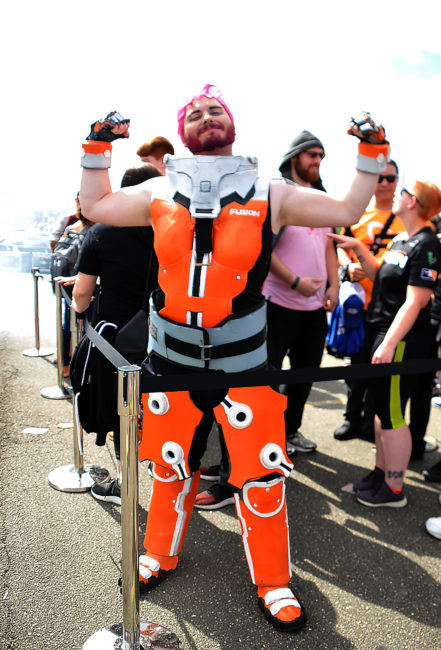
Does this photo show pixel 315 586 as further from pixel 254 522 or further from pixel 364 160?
pixel 364 160

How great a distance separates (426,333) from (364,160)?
1.25 meters

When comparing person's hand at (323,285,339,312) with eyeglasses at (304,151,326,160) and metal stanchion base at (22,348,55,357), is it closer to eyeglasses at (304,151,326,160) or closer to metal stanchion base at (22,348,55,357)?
eyeglasses at (304,151,326,160)

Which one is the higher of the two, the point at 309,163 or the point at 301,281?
the point at 309,163

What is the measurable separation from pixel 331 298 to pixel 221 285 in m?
1.72

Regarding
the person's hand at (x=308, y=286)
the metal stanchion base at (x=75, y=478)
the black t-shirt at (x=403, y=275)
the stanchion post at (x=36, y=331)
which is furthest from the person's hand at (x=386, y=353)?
the stanchion post at (x=36, y=331)

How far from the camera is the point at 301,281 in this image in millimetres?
3045

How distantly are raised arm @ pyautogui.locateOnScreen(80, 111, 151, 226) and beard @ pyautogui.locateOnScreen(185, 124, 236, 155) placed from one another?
0.82ft

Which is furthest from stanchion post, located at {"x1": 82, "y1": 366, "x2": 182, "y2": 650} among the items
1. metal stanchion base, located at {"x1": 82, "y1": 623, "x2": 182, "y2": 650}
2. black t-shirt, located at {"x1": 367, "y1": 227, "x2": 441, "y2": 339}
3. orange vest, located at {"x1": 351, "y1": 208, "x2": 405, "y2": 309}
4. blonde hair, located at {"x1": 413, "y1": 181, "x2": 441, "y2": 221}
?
orange vest, located at {"x1": 351, "y1": 208, "x2": 405, "y2": 309}

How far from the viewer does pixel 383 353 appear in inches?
102

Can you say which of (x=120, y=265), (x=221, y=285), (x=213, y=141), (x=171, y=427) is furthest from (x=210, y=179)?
(x=171, y=427)

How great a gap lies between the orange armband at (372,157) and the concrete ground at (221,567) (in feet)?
5.73

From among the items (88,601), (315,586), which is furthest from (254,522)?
(88,601)

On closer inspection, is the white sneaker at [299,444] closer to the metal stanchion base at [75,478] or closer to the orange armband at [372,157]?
the metal stanchion base at [75,478]

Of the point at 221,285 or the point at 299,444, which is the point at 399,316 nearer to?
the point at 221,285
